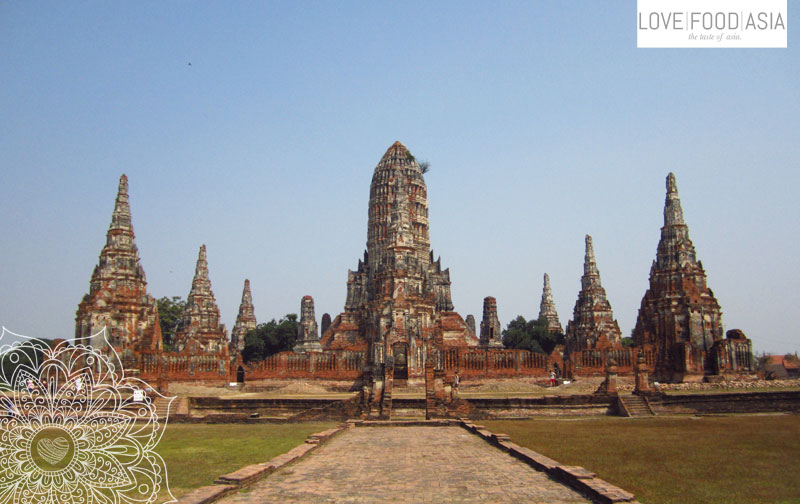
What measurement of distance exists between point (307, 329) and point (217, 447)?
110 feet

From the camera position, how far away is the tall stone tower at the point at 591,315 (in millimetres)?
49375

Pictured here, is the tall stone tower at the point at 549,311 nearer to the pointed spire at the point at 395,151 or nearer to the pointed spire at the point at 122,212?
the pointed spire at the point at 395,151

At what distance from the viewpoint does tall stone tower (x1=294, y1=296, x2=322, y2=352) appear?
48.4 meters

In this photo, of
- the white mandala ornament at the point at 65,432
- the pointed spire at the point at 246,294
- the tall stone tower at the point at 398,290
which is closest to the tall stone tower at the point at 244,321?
the pointed spire at the point at 246,294

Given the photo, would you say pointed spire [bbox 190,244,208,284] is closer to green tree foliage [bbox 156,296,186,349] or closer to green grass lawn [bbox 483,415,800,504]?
green tree foliage [bbox 156,296,186,349]

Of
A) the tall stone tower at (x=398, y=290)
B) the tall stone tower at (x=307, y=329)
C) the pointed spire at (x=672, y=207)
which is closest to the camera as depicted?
the tall stone tower at (x=398, y=290)

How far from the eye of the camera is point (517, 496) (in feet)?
31.9

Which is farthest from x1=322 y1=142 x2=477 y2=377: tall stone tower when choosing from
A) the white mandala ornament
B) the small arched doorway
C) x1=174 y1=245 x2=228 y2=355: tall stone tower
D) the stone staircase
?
the white mandala ornament

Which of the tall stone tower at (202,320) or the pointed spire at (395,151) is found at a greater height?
the pointed spire at (395,151)

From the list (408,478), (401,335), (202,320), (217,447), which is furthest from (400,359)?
(408,478)

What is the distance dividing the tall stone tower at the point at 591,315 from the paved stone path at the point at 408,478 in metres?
35.2

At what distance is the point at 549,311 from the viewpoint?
237 ft

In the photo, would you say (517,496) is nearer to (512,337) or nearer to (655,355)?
(655,355)

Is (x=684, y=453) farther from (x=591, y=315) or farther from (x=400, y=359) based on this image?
(x=591, y=315)
